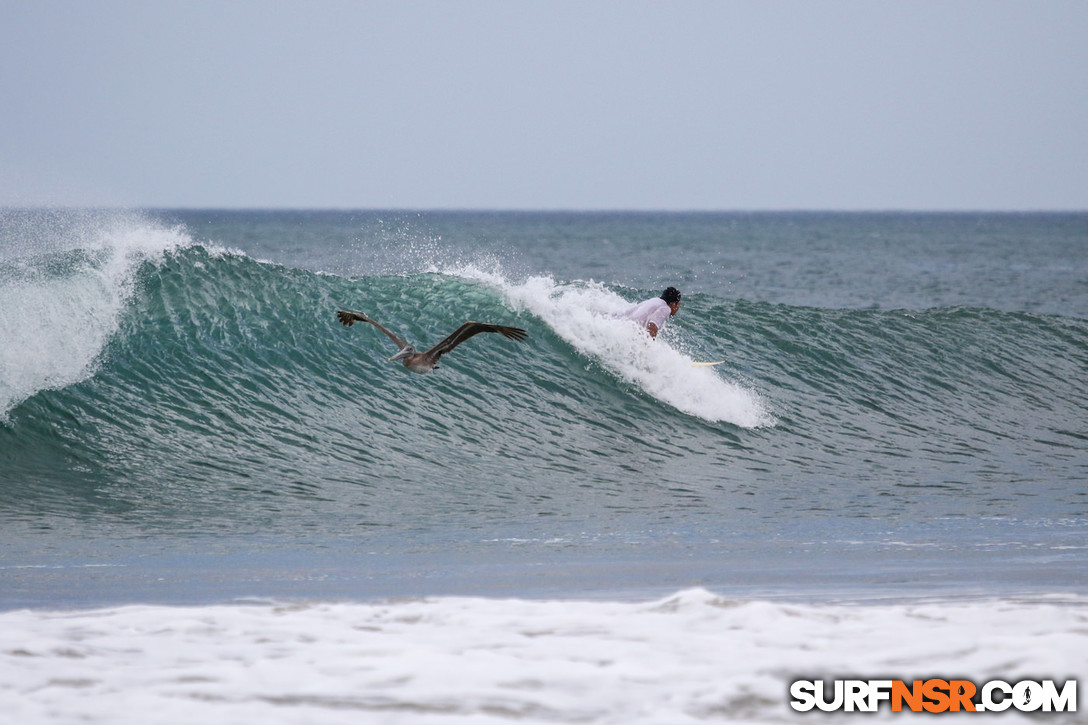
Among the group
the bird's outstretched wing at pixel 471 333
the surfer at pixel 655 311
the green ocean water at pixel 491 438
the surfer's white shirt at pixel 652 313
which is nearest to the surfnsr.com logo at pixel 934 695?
the green ocean water at pixel 491 438

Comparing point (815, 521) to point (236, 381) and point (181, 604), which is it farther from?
point (236, 381)

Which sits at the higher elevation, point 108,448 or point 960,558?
point 108,448

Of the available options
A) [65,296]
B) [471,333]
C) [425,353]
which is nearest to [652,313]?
[425,353]

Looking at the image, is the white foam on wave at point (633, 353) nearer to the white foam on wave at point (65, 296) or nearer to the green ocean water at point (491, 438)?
the green ocean water at point (491, 438)

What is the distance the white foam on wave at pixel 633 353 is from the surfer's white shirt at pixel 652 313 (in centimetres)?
42

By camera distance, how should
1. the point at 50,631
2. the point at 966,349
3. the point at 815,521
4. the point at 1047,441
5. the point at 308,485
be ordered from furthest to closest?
→ 1. the point at 966,349
2. the point at 1047,441
3. the point at 308,485
4. the point at 815,521
5. the point at 50,631

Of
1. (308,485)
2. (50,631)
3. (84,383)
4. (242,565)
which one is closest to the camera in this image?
(50,631)

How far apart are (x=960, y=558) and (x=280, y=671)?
15.0ft

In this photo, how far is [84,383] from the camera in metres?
11.2

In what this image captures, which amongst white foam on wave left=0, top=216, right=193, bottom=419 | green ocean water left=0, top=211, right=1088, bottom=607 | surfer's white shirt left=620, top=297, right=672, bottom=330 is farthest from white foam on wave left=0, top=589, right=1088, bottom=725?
surfer's white shirt left=620, top=297, right=672, bottom=330

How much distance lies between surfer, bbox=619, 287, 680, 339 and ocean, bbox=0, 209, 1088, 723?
69cm

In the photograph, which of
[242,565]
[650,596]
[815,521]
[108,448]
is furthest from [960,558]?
[108,448]

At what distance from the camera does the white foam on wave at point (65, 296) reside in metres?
11.1

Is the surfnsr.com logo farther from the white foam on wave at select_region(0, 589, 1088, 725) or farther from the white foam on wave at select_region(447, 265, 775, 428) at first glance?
the white foam on wave at select_region(447, 265, 775, 428)
